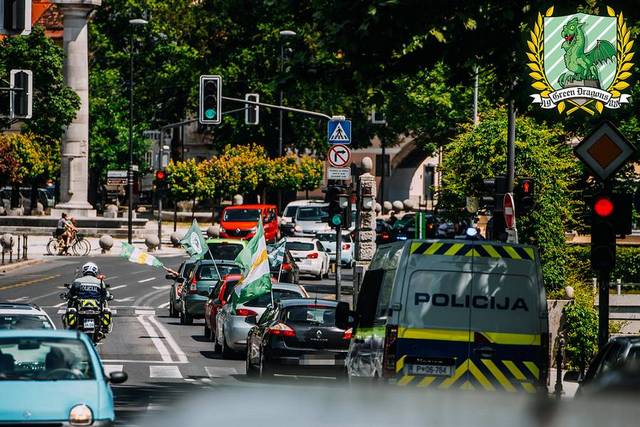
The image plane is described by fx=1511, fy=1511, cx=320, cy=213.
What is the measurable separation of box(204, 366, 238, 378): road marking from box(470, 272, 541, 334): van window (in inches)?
387

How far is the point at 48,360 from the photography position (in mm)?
13883

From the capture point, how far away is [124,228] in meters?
70.4

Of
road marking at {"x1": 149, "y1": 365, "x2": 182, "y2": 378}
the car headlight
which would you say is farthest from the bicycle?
the car headlight

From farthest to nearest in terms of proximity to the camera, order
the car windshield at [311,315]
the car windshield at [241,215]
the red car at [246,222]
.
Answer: the car windshield at [241,215], the red car at [246,222], the car windshield at [311,315]

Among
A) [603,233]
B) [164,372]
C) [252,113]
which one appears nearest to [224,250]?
[252,113]

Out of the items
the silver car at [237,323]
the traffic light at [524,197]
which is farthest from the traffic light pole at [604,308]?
the traffic light at [524,197]

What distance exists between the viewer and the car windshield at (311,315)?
73.8ft

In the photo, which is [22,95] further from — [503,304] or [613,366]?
[613,366]

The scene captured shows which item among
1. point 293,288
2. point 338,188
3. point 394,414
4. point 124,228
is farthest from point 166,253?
point 394,414

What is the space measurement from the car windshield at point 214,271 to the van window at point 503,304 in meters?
20.5

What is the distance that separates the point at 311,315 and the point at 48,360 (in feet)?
29.6

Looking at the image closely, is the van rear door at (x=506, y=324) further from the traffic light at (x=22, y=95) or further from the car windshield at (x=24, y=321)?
the traffic light at (x=22, y=95)

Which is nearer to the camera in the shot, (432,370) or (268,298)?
(432,370)

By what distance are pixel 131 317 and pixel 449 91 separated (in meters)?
38.5
